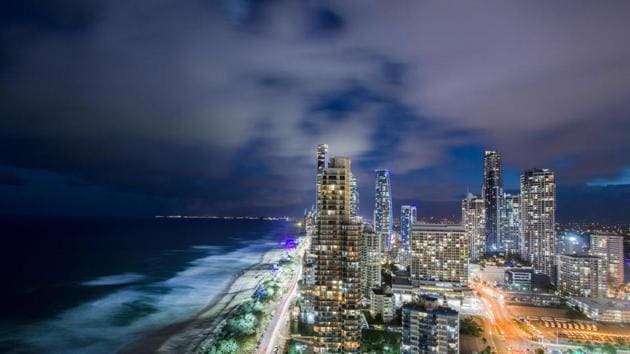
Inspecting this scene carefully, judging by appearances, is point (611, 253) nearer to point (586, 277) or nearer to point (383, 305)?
point (586, 277)

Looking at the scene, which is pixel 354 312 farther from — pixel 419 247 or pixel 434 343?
pixel 419 247

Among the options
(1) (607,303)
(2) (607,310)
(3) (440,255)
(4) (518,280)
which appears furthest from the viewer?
(3) (440,255)

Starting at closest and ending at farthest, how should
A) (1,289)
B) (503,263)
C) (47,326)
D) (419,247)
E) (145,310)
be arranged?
(47,326) < (145,310) < (1,289) < (419,247) < (503,263)

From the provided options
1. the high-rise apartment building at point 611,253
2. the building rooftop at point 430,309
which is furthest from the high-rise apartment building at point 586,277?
the building rooftop at point 430,309

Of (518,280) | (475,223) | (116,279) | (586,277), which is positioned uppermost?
(475,223)

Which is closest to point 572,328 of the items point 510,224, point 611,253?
point 611,253

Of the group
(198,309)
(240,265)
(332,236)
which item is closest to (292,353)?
(332,236)

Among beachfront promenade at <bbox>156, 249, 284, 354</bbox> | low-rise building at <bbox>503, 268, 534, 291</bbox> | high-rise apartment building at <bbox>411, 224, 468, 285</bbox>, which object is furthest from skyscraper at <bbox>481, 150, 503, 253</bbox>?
beachfront promenade at <bbox>156, 249, 284, 354</bbox>
